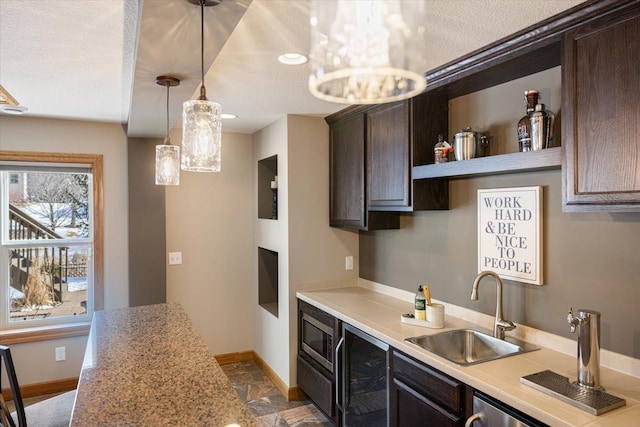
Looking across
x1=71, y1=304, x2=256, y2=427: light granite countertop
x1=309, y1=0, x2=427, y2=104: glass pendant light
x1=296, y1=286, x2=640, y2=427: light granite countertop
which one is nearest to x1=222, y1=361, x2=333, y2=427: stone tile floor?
x1=296, y1=286, x2=640, y2=427: light granite countertop

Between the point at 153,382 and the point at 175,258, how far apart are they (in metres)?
2.56

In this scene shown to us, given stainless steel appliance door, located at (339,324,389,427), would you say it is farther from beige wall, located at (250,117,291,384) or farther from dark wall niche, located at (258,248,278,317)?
dark wall niche, located at (258,248,278,317)

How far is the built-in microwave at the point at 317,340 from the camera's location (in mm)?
2918

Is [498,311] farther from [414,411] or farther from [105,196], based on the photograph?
[105,196]

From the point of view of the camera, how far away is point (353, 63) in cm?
62

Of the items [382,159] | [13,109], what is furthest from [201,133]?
[13,109]

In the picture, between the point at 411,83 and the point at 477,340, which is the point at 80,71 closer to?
the point at 411,83

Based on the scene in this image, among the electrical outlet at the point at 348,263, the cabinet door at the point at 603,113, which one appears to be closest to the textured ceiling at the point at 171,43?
the cabinet door at the point at 603,113

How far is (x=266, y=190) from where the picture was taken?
410 cm

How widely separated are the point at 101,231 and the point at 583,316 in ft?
11.7

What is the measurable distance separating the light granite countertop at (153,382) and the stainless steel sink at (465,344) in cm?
110

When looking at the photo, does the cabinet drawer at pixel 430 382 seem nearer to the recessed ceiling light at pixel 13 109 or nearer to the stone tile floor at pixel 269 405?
the stone tile floor at pixel 269 405

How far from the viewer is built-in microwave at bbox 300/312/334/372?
2918 millimetres

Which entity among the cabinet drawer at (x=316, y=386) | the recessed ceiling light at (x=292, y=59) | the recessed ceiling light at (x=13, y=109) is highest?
the recessed ceiling light at (x=13, y=109)
